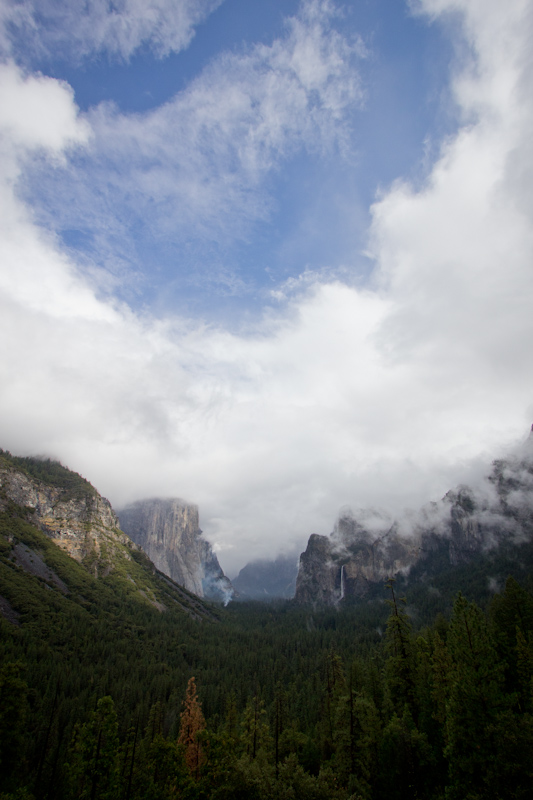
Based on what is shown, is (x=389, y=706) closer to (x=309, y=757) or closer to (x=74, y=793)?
(x=309, y=757)

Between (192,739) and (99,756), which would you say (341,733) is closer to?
(99,756)

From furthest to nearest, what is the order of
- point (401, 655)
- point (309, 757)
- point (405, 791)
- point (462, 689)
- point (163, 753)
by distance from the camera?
point (309, 757) < point (163, 753) < point (401, 655) < point (405, 791) < point (462, 689)

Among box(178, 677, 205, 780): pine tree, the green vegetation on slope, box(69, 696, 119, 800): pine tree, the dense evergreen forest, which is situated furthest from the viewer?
box(178, 677, 205, 780): pine tree

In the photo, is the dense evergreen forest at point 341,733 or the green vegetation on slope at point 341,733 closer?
the dense evergreen forest at point 341,733

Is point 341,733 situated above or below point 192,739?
above

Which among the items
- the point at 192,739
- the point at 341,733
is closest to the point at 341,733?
the point at 341,733

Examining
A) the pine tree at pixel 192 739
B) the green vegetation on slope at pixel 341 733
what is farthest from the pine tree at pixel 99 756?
→ the pine tree at pixel 192 739

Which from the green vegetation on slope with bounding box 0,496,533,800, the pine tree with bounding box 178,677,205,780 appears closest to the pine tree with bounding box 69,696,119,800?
the green vegetation on slope with bounding box 0,496,533,800

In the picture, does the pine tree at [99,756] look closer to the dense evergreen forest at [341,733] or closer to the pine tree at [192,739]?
the dense evergreen forest at [341,733]

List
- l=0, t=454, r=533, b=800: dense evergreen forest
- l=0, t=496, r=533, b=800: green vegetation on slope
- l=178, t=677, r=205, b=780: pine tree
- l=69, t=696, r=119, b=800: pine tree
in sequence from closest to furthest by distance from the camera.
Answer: l=0, t=454, r=533, b=800: dense evergreen forest < l=0, t=496, r=533, b=800: green vegetation on slope < l=69, t=696, r=119, b=800: pine tree < l=178, t=677, r=205, b=780: pine tree

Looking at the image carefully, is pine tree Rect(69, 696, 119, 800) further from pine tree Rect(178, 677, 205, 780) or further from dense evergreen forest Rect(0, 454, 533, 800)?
pine tree Rect(178, 677, 205, 780)

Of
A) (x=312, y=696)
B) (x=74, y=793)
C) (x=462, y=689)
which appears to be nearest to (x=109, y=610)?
(x=312, y=696)

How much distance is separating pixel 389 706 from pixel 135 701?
92.0 metres

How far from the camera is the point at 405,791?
36.6 m
